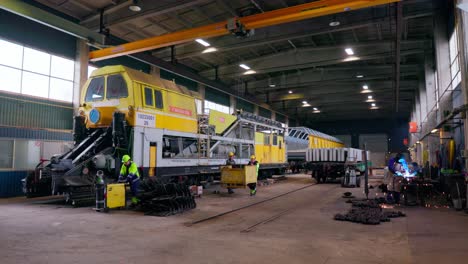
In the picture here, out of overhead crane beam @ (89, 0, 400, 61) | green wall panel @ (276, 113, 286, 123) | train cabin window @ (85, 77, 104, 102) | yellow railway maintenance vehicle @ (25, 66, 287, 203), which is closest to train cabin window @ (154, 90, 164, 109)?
yellow railway maintenance vehicle @ (25, 66, 287, 203)

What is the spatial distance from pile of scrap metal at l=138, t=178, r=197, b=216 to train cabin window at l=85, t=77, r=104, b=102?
11.0 feet

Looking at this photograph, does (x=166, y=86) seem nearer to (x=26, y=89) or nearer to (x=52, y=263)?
(x=26, y=89)

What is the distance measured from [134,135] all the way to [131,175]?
1303mm

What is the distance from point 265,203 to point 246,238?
14.4 ft

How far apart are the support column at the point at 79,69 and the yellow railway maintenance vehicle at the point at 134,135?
4074 millimetres

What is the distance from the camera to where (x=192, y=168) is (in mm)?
11438

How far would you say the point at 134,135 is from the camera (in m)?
9.25

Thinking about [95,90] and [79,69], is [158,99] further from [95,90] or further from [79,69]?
[79,69]

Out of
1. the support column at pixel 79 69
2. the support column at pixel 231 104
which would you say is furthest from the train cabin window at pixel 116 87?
the support column at pixel 231 104

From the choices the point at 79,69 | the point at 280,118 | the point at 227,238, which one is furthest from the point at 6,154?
the point at 280,118

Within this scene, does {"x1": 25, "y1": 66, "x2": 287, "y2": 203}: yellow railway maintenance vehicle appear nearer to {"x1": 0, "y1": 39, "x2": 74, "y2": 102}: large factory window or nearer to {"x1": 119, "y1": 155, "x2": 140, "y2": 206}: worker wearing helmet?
{"x1": 119, "y1": 155, "x2": 140, "y2": 206}: worker wearing helmet

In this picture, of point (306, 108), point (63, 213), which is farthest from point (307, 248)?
point (306, 108)

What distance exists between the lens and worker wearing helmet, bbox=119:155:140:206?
8.47m

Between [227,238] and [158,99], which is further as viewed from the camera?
[158,99]
